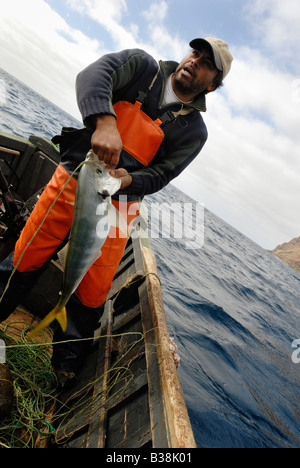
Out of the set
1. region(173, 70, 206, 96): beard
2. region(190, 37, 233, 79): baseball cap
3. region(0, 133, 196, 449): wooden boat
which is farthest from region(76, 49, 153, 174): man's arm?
region(0, 133, 196, 449): wooden boat

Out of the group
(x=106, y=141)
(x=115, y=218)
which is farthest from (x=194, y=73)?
(x=115, y=218)

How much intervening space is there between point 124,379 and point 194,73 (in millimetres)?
3143

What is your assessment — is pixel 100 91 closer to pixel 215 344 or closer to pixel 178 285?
pixel 215 344

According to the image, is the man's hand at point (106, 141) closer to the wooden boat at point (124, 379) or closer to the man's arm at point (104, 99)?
the man's arm at point (104, 99)

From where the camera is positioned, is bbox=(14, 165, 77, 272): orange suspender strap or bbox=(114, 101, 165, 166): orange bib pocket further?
bbox=(114, 101, 165, 166): orange bib pocket

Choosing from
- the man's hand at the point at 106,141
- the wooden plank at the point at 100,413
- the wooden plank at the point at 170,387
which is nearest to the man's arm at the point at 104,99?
the man's hand at the point at 106,141

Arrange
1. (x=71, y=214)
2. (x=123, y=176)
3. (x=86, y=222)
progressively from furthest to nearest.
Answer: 1. (x=71, y=214)
2. (x=123, y=176)
3. (x=86, y=222)

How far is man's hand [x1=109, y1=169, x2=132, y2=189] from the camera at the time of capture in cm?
216

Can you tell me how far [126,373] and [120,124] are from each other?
2.55m

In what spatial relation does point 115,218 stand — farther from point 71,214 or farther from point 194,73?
point 194,73

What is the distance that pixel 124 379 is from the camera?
2.87 metres

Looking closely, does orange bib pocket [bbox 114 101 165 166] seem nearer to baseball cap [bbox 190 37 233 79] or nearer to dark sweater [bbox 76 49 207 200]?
dark sweater [bbox 76 49 207 200]

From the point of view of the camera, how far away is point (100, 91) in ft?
7.00
